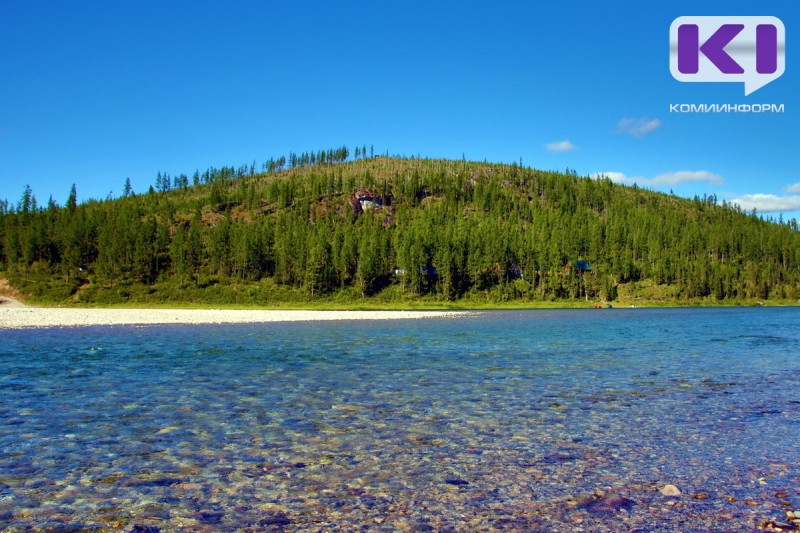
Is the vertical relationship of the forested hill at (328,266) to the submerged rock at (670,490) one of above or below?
above

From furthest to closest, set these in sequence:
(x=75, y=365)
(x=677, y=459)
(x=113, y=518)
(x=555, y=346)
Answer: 1. (x=555, y=346)
2. (x=75, y=365)
3. (x=677, y=459)
4. (x=113, y=518)

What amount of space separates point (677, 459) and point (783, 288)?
221m

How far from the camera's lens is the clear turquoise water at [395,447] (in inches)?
353

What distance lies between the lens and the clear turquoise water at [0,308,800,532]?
29.4ft

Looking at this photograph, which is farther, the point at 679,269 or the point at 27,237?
the point at 679,269

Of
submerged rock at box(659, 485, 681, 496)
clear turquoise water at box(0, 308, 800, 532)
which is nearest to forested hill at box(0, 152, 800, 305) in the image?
clear turquoise water at box(0, 308, 800, 532)

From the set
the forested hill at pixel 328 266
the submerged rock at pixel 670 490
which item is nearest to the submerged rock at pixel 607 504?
the submerged rock at pixel 670 490

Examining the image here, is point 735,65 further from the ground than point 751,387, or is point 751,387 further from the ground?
point 735,65

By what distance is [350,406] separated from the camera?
57.7 feet

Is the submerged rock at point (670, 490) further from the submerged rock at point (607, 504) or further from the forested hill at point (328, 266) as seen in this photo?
the forested hill at point (328, 266)

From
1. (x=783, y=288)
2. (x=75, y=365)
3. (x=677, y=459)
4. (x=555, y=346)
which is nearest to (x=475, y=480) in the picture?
(x=677, y=459)

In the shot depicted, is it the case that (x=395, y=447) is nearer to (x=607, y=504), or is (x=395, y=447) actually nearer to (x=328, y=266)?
(x=607, y=504)

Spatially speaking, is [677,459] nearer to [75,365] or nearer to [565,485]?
[565,485]

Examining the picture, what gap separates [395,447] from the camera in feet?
42.2
